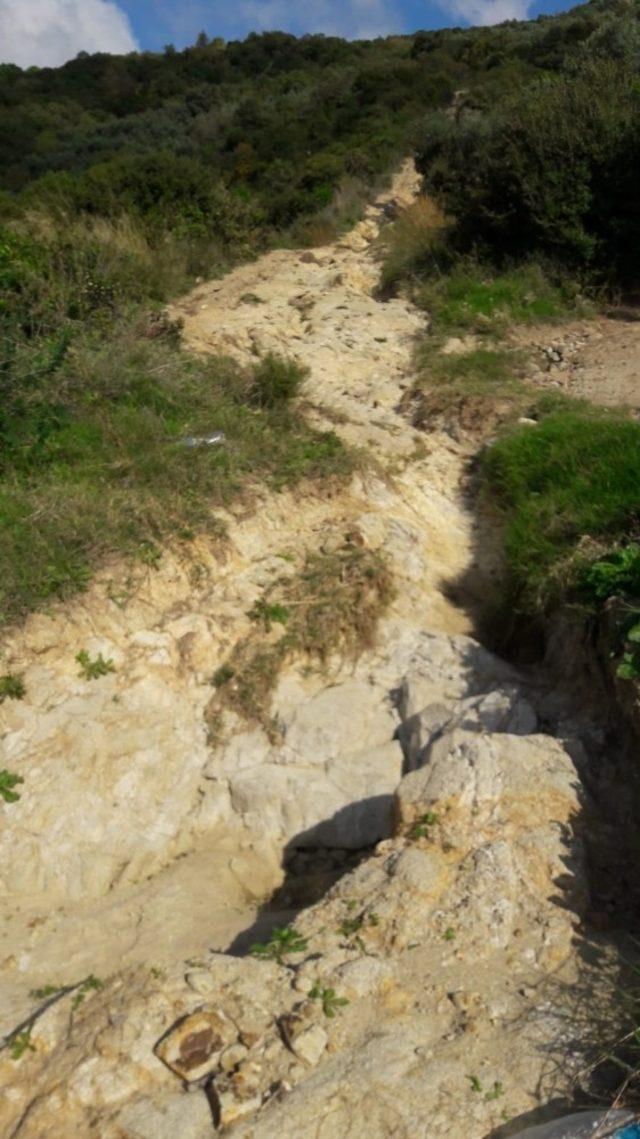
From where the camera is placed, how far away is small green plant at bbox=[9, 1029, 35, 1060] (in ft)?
10.4

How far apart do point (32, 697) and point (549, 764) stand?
258cm

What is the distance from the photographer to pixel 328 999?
10.2 feet

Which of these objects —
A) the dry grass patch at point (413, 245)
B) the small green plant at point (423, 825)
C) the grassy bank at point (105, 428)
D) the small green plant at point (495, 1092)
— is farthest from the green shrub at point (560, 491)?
the dry grass patch at point (413, 245)

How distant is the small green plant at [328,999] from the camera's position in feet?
10.1

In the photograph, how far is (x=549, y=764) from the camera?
156 inches

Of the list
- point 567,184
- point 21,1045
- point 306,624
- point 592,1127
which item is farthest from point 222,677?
point 567,184

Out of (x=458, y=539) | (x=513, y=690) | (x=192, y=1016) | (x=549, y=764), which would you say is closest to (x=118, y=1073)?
(x=192, y=1016)

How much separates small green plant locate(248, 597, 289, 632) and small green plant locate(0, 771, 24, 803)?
161cm

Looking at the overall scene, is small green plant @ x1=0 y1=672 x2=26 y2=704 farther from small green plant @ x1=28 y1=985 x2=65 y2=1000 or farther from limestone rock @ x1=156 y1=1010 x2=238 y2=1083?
limestone rock @ x1=156 y1=1010 x2=238 y2=1083

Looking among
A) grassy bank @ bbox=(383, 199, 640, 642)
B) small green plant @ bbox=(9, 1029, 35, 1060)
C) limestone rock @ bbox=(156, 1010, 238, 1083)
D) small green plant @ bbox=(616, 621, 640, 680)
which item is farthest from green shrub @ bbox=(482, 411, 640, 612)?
small green plant @ bbox=(9, 1029, 35, 1060)

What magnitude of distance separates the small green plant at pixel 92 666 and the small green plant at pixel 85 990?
1909 mm

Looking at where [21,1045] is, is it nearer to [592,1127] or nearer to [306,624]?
[592,1127]

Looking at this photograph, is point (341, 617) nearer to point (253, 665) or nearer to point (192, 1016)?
point (253, 665)

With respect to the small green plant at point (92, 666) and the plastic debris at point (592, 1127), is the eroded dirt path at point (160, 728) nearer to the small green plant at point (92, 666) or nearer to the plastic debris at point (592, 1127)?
the small green plant at point (92, 666)
